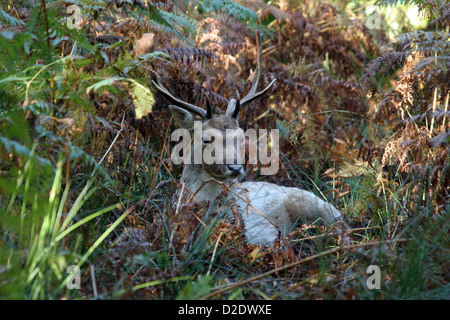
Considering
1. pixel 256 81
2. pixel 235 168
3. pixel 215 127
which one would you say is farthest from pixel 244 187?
pixel 256 81

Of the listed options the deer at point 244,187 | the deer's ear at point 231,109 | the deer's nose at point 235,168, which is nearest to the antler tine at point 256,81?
the deer at point 244,187

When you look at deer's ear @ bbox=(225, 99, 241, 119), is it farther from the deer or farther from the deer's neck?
the deer's neck

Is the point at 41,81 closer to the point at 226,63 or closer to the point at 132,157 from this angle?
the point at 132,157

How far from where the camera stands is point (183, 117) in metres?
5.52

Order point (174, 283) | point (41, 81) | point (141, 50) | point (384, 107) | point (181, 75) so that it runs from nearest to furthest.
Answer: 1. point (174, 283)
2. point (41, 81)
3. point (141, 50)
4. point (384, 107)
5. point (181, 75)

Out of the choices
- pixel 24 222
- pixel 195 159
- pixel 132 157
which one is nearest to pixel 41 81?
pixel 24 222

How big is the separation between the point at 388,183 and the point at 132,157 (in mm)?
2622

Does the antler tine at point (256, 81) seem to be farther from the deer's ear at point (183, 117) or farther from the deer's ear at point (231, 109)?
the deer's ear at point (183, 117)

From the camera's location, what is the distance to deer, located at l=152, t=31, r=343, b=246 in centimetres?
527

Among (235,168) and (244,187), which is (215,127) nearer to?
(235,168)

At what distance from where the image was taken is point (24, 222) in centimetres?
316

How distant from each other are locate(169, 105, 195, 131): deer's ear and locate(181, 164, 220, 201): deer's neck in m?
0.45

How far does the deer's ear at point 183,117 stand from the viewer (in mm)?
5434

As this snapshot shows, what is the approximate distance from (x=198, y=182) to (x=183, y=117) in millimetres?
737
